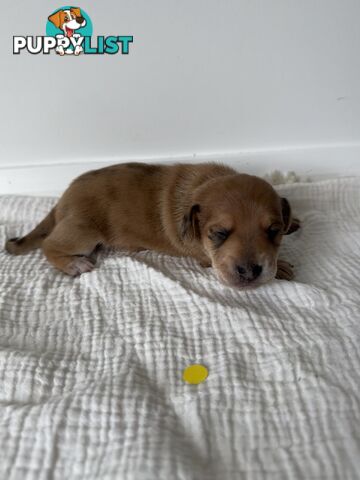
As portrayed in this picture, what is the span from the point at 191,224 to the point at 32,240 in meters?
1.06

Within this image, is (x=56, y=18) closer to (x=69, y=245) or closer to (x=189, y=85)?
(x=189, y=85)

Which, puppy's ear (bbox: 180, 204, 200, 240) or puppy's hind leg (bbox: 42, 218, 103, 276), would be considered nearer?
puppy's ear (bbox: 180, 204, 200, 240)

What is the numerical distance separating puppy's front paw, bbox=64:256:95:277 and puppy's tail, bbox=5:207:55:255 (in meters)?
0.32

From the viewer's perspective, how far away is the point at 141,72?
2760 mm

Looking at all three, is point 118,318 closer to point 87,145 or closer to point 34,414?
point 34,414

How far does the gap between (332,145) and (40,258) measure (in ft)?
7.75

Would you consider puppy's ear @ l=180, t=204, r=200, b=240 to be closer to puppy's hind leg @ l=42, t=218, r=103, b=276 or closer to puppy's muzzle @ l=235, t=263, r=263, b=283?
puppy's muzzle @ l=235, t=263, r=263, b=283

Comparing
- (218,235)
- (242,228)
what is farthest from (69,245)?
(242,228)

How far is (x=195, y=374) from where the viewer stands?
1.52m

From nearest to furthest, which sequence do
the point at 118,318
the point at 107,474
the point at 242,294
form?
1. the point at 107,474
2. the point at 118,318
3. the point at 242,294

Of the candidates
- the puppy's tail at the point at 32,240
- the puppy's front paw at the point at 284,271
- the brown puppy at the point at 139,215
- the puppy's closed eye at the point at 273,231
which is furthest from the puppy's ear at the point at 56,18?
the puppy's front paw at the point at 284,271

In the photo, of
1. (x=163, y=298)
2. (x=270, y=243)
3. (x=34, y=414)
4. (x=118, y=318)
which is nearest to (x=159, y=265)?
(x=163, y=298)

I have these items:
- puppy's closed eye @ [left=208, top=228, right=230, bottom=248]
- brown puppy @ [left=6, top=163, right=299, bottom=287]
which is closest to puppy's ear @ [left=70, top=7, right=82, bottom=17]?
brown puppy @ [left=6, top=163, right=299, bottom=287]

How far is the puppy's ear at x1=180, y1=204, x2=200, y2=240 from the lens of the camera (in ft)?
6.63
